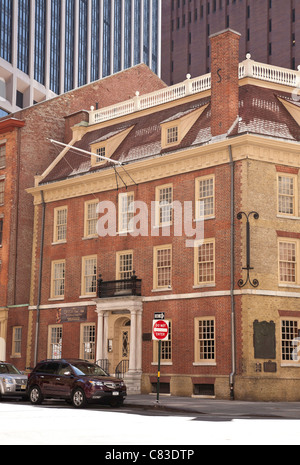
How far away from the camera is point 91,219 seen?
1679 inches

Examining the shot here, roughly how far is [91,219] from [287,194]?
38.9 feet

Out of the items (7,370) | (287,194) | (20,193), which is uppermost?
(20,193)

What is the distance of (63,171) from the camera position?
46062 mm

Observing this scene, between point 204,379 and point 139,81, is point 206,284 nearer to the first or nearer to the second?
point 204,379

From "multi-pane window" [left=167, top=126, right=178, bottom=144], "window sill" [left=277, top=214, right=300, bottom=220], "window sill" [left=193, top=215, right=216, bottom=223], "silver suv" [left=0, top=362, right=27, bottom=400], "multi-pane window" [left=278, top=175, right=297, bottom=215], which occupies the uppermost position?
"multi-pane window" [left=167, top=126, right=178, bottom=144]

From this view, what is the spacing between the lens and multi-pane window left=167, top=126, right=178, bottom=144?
3978cm

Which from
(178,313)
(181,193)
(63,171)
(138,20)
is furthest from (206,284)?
(138,20)

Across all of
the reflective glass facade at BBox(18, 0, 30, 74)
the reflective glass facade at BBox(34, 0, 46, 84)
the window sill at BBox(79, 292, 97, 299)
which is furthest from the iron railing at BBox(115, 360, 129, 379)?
the reflective glass facade at BBox(34, 0, 46, 84)

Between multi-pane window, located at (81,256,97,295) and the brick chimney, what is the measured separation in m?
10.4

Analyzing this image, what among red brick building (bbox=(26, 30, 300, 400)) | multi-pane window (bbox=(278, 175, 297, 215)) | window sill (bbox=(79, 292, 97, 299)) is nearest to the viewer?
red brick building (bbox=(26, 30, 300, 400))

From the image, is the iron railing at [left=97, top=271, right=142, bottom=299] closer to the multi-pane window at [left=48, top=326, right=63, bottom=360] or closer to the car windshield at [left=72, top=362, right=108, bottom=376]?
the multi-pane window at [left=48, top=326, right=63, bottom=360]

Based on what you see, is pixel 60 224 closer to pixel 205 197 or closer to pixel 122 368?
pixel 122 368

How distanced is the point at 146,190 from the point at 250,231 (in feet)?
24.7

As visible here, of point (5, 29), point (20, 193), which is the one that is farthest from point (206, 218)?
point (5, 29)
